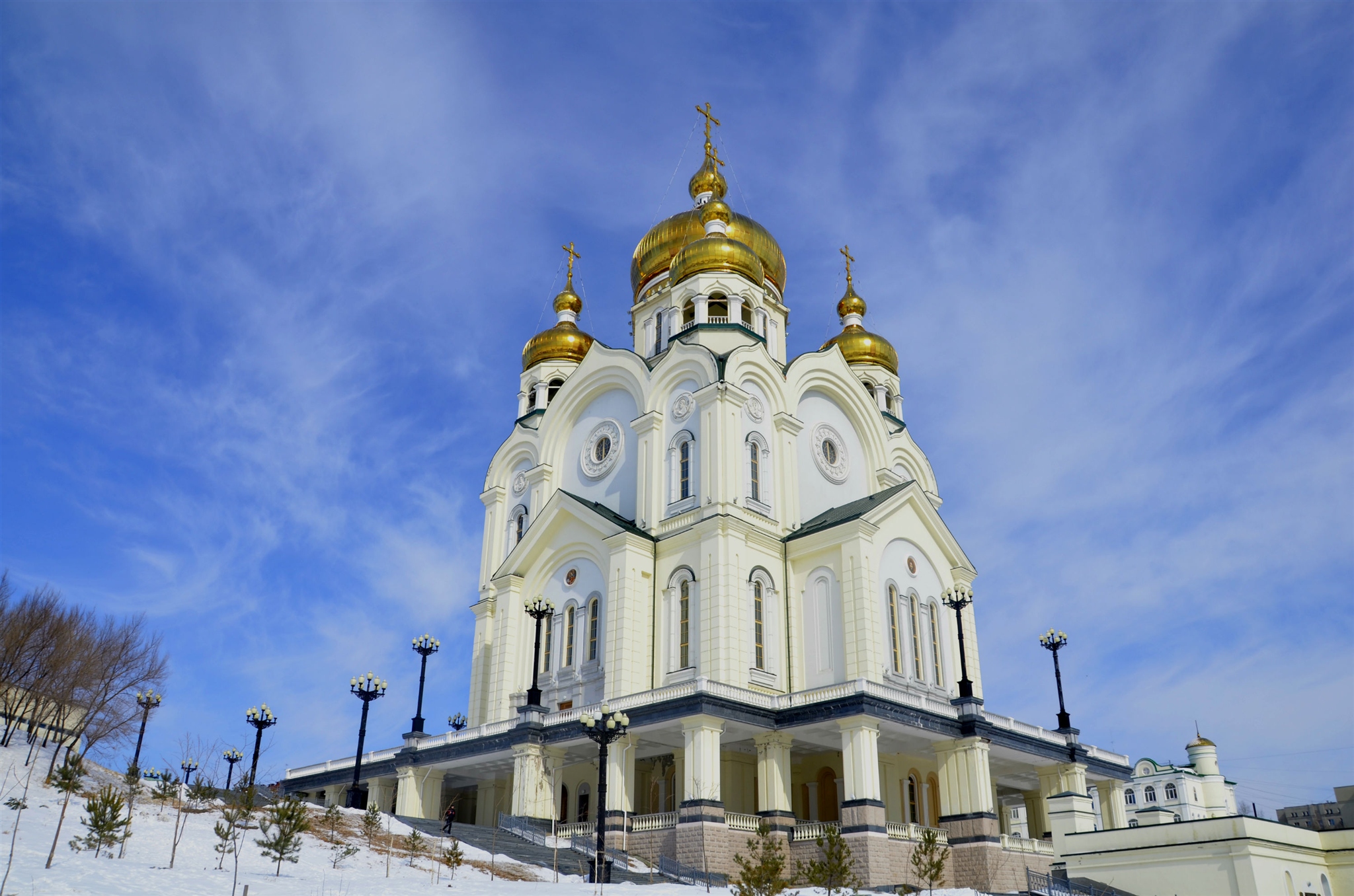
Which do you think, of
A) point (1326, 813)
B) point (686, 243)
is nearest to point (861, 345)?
point (686, 243)

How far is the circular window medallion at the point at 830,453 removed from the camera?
36.2 m

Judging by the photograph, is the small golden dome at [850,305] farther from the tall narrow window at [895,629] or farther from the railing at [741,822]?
the railing at [741,822]

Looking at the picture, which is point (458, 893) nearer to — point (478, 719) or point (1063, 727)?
point (478, 719)

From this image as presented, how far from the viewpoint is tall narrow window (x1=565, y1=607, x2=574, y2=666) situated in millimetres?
33094

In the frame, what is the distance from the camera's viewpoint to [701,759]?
26.2 metres

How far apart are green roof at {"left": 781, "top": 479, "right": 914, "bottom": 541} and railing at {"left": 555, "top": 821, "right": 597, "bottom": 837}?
10.2m

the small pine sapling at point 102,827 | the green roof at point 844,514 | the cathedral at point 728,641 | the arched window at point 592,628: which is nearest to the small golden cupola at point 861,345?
the cathedral at point 728,641

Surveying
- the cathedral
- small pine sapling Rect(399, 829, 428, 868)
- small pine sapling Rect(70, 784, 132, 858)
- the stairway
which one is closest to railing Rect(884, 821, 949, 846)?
the cathedral

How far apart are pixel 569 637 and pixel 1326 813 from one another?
84534 mm

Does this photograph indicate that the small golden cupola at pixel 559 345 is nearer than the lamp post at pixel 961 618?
No

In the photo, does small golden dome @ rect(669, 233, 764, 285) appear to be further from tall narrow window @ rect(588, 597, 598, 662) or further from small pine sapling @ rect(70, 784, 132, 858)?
small pine sapling @ rect(70, 784, 132, 858)

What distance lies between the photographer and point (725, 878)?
24.8 meters

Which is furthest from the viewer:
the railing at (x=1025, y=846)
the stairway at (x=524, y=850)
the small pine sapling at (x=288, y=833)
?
the railing at (x=1025, y=846)

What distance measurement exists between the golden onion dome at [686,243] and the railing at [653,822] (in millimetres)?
23218
